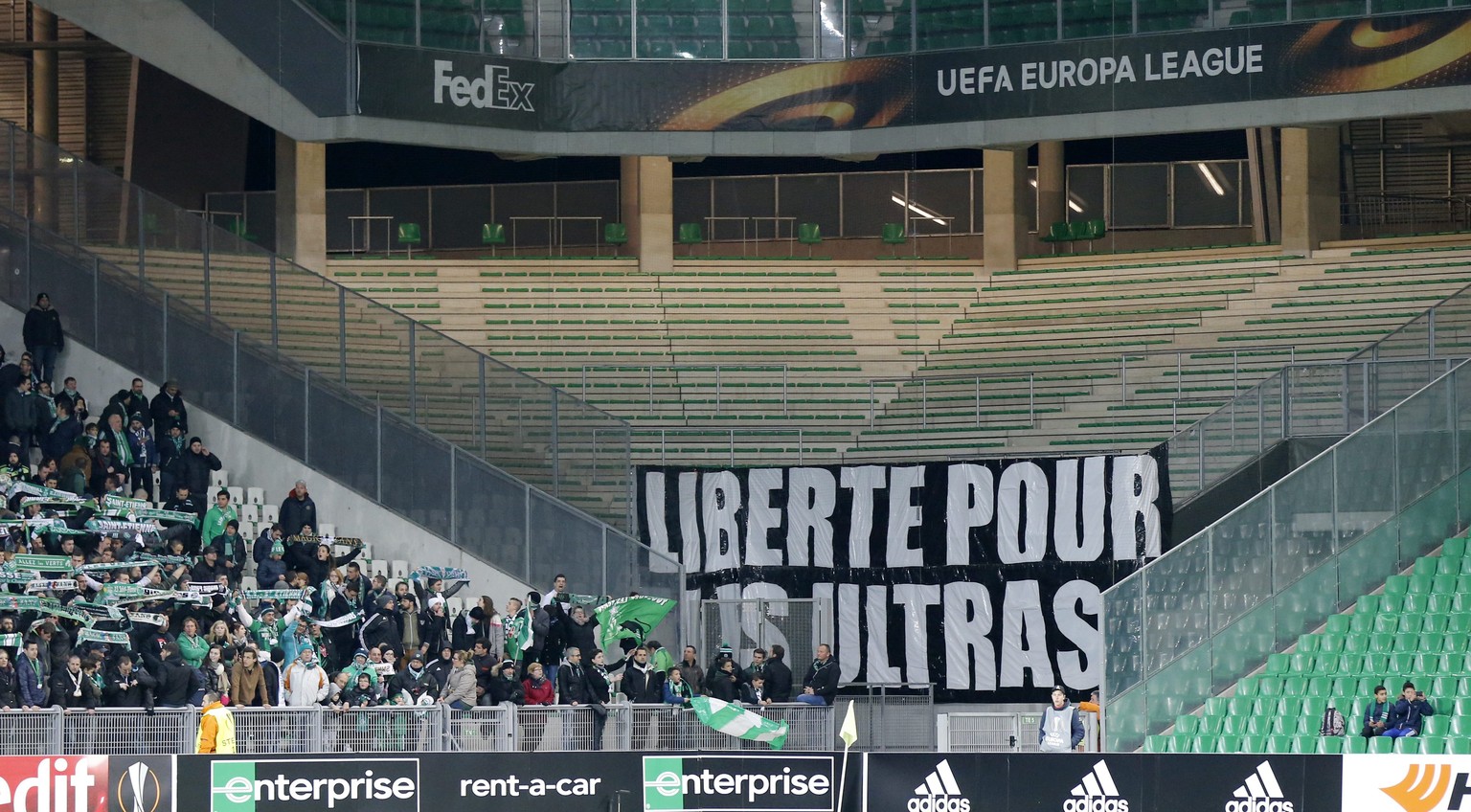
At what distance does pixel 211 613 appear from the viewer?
70.9 feet

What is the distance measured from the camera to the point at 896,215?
131 ft

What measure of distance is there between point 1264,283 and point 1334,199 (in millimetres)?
→ 2333

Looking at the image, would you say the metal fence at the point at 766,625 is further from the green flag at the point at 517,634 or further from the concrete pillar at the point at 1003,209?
the concrete pillar at the point at 1003,209

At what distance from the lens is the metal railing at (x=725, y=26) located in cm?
3212

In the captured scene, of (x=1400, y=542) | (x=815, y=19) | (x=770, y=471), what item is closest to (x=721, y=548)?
(x=770, y=471)

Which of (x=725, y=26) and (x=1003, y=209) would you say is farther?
(x=1003, y=209)

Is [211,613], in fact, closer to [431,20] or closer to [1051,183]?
[431,20]

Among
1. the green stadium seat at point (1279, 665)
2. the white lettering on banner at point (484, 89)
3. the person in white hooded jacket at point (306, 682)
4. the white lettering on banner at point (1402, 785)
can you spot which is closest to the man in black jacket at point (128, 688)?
the person in white hooded jacket at point (306, 682)

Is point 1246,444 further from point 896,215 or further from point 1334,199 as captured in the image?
point 896,215

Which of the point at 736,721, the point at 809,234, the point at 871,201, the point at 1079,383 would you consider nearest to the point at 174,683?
the point at 736,721

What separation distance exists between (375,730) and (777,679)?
4.61m

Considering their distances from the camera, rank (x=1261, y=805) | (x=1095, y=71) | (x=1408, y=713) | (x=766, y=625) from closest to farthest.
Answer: (x=1261, y=805), (x=1408, y=713), (x=766, y=625), (x=1095, y=71)

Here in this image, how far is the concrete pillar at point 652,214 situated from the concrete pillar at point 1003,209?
4.90 meters

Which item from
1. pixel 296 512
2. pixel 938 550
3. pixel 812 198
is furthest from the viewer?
pixel 812 198
